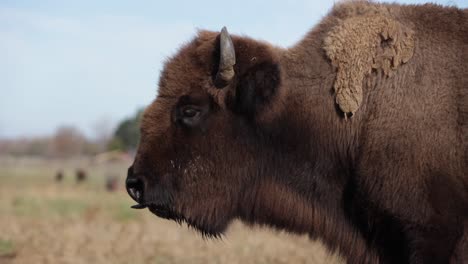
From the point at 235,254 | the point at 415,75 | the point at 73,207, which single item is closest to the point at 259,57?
the point at 415,75

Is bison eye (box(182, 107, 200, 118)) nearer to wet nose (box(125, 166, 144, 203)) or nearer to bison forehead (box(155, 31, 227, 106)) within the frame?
bison forehead (box(155, 31, 227, 106))

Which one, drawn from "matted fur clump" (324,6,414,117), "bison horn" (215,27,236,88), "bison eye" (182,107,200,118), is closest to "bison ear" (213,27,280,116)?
"bison horn" (215,27,236,88)

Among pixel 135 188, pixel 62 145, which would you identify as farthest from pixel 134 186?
pixel 62 145

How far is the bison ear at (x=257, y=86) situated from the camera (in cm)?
520

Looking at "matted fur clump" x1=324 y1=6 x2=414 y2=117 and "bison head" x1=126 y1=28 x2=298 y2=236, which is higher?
"matted fur clump" x1=324 y1=6 x2=414 y2=117

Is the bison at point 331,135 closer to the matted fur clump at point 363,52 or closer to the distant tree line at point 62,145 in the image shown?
the matted fur clump at point 363,52

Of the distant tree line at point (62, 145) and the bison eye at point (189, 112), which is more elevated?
the bison eye at point (189, 112)

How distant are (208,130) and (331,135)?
100cm

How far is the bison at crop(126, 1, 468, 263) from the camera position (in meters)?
4.86

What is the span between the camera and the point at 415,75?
16.6 ft

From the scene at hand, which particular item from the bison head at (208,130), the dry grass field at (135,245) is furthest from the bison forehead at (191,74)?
the dry grass field at (135,245)

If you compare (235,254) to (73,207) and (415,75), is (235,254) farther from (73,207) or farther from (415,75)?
(73,207)

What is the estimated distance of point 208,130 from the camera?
5426 mm

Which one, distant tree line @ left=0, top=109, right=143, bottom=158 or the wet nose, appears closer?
the wet nose
